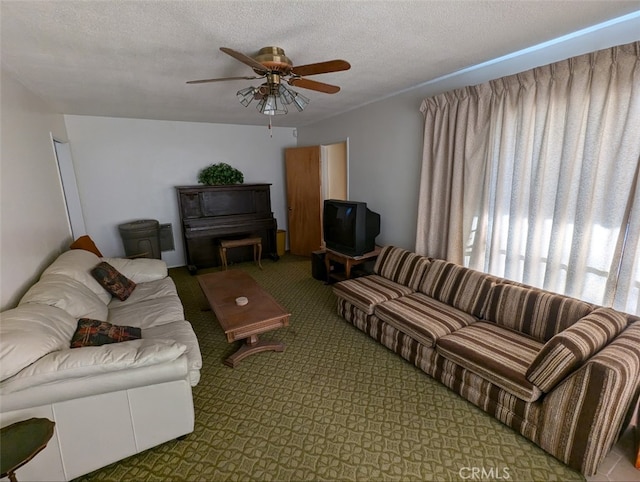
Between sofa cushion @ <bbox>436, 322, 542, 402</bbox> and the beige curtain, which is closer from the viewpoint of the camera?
sofa cushion @ <bbox>436, 322, 542, 402</bbox>

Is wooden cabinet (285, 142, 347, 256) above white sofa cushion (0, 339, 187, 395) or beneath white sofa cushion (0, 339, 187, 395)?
above

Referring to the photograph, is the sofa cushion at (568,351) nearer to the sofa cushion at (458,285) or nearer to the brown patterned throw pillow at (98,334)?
the sofa cushion at (458,285)

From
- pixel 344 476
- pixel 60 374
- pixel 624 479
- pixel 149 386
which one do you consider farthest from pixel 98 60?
pixel 624 479

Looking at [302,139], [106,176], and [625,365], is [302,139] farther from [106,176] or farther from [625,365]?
[625,365]

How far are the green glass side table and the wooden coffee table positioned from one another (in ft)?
3.57

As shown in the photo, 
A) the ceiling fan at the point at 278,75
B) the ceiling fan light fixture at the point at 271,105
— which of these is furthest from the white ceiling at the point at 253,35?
the ceiling fan light fixture at the point at 271,105

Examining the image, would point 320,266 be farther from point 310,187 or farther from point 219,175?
point 219,175

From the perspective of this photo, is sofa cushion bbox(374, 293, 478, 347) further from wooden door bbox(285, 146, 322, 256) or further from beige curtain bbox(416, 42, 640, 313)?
wooden door bbox(285, 146, 322, 256)

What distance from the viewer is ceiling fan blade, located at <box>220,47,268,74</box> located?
1.54m

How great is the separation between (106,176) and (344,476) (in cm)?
494

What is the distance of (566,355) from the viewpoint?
1556 millimetres

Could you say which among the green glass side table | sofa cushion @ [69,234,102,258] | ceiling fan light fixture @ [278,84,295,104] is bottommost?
the green glass side table

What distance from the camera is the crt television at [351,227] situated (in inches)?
141

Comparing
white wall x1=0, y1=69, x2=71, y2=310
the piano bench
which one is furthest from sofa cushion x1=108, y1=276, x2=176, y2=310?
the piano bench
